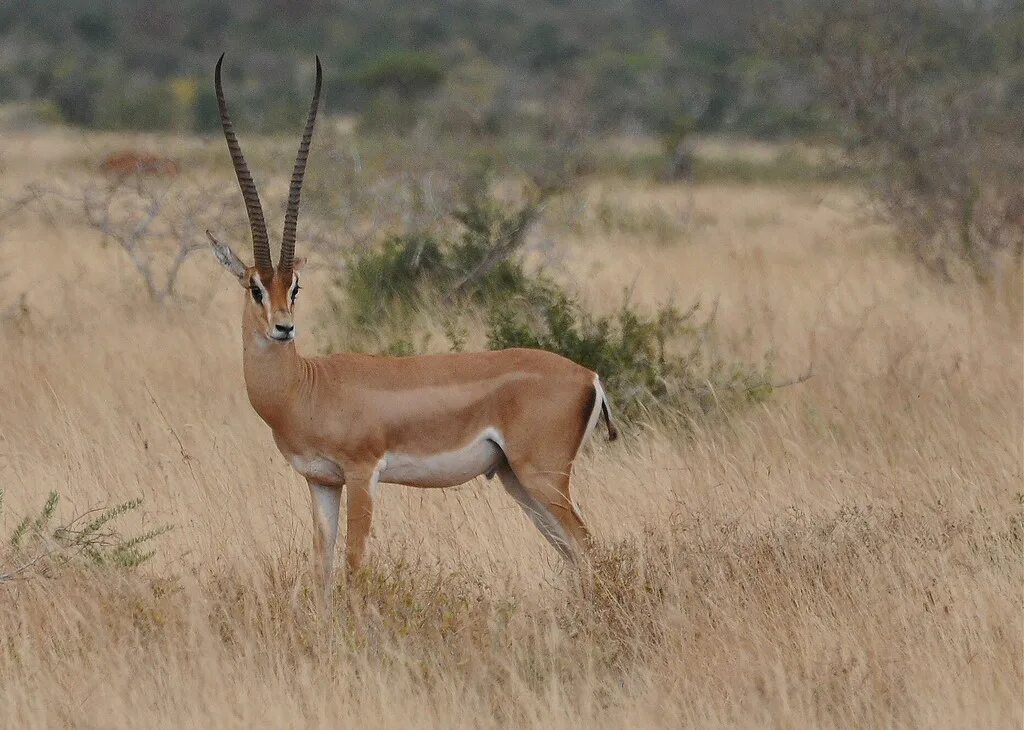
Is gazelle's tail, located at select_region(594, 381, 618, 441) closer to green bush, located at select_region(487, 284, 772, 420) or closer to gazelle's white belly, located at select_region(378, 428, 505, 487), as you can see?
gazelle's white belly, located at select_region(378, 428, 505, 487)

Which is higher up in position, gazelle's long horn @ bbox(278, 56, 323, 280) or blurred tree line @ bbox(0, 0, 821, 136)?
blurred tree line @ bbox(0, 0, 821, 136)

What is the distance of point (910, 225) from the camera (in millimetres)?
13727

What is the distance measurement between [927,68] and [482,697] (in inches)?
560

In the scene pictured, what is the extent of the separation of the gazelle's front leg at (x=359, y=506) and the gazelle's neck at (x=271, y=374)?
31 centimetres

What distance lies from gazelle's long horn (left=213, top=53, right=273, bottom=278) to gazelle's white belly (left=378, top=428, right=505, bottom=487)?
30.4 inches

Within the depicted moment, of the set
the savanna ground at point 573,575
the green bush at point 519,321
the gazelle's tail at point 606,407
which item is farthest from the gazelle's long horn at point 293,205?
the green bush at point 519,321

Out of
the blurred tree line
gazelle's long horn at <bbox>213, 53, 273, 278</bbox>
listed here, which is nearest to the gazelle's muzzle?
gazelle's long horn at <bbox>213, 53, 273, 278</bbox>

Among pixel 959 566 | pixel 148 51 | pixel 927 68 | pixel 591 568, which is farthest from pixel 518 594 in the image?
pixel 148 51

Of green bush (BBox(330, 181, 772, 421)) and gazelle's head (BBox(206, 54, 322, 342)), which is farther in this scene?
green bush (BBox(330, 181, 772, 421))

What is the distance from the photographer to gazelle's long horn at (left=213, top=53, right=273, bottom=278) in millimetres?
5402

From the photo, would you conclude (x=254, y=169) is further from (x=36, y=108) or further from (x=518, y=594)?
(x=36, y=108)

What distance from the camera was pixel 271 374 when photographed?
5.59 m

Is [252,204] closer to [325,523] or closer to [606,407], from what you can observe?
[325,523]

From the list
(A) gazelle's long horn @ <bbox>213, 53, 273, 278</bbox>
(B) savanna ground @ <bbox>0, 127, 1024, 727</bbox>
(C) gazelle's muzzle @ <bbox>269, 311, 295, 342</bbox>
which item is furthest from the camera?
(A) gazelle's long horn @ <bbox>213, 53, 273, 278</bbox>
